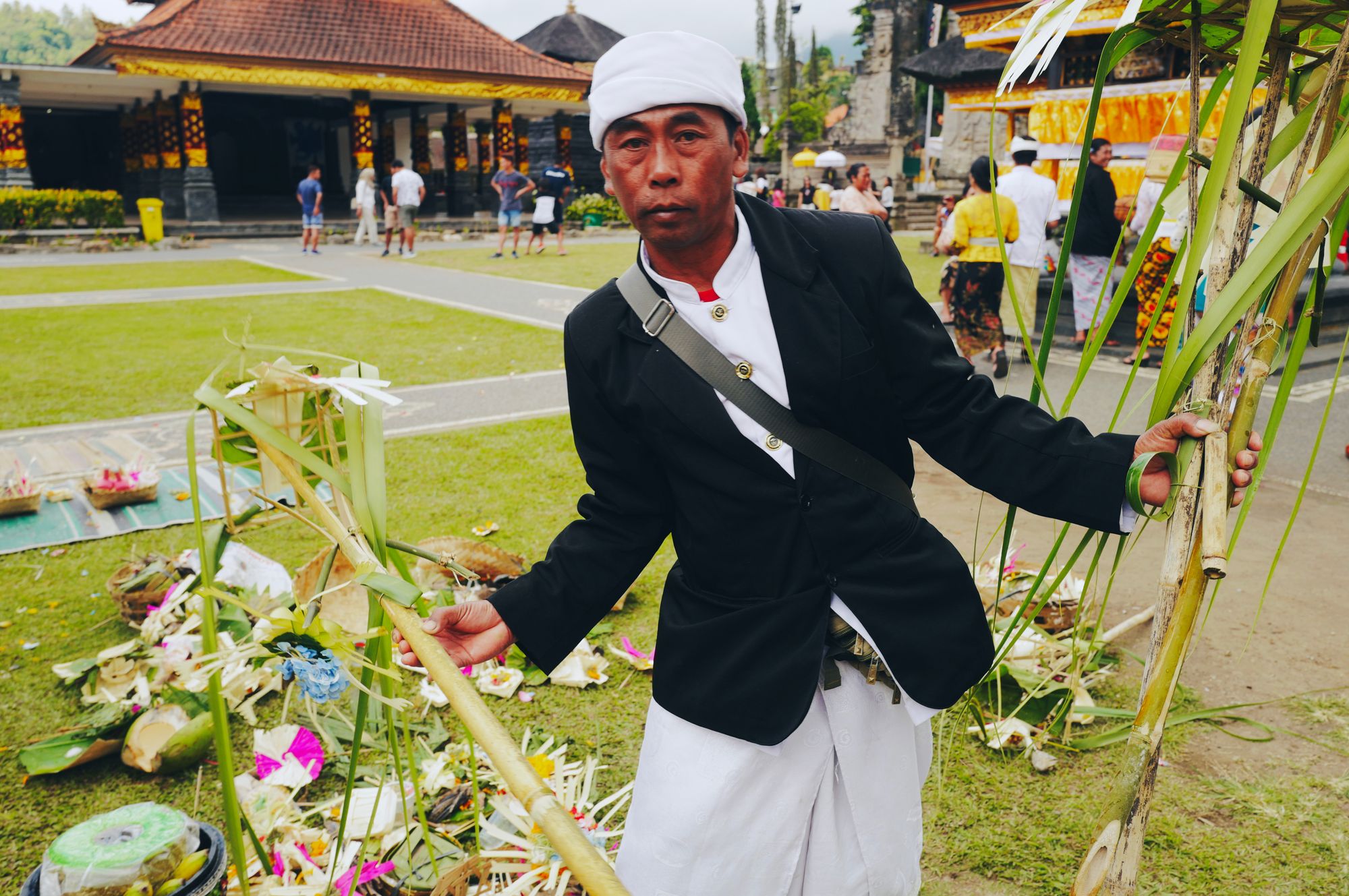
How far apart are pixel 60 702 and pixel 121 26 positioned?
23.0 m

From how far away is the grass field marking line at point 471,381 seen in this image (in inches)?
281

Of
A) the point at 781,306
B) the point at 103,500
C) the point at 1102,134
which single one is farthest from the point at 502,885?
the point at 1102,134

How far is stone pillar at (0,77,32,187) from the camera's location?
20.4m

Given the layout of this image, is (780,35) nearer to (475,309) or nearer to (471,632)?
(475,309)

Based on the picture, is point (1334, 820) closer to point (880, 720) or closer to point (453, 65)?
point (880, 720)

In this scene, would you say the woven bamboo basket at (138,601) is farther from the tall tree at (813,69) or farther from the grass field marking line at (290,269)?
the tall tree at (813,69)

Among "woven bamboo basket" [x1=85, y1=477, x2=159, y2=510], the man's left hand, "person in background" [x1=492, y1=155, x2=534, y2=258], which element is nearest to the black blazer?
the man's left hand

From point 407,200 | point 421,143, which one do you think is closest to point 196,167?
point 421,143

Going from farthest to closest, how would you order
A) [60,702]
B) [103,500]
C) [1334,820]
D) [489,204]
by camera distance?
[489,204] → [103,500] → [60,702] → [1334,820]

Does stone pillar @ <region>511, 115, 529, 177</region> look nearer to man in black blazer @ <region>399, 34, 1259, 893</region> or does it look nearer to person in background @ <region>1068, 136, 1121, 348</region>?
person in background @ <region>1068, 136, 1121, 348</region>

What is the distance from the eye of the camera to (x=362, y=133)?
23.8 m

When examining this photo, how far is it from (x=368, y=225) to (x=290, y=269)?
16.9 feet

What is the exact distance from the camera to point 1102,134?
11.5 m

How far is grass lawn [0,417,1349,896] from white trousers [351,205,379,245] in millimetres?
17198
